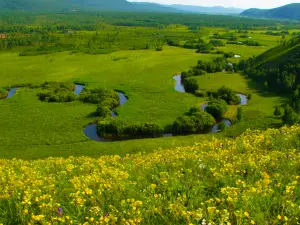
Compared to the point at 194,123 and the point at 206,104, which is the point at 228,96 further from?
the point at 194,123

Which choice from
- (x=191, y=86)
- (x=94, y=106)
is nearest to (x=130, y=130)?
(x=94, y=106)

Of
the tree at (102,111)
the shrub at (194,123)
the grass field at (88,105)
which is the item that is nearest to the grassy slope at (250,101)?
the grass field at (88,105)

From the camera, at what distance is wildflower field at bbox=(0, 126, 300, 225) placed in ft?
32.2

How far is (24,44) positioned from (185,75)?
121250mm

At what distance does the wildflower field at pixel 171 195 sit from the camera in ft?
32.2

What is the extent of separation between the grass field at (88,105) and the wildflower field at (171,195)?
1418 inches

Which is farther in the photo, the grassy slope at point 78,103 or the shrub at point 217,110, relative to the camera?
the shrub at point 217,110

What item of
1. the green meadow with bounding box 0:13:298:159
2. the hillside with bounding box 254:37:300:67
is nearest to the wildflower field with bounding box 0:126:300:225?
the green meadow with bounding box 0:13:298:159

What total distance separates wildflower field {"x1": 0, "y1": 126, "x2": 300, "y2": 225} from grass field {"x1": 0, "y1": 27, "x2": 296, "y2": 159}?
118 feet

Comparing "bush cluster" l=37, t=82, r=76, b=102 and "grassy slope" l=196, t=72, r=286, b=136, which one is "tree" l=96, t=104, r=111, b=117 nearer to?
"bush cluster" l=37, t=82, r=76, b=102

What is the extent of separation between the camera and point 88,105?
268 ft

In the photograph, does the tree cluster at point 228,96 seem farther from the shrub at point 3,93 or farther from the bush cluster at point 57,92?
the shrub at point 3,93

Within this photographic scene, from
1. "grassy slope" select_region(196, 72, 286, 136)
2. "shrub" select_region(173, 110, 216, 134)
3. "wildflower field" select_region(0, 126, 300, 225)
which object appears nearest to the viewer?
"wildflower field" select_region(0, 126, 300, 225)

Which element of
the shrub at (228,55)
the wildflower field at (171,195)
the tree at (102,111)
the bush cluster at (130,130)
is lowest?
the bush cluster at (130,130)
